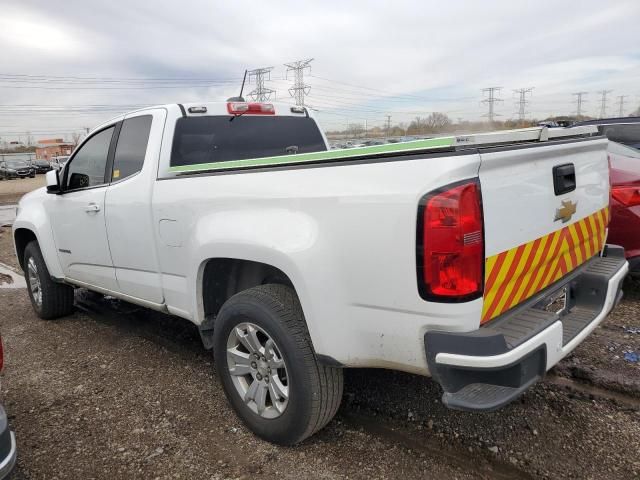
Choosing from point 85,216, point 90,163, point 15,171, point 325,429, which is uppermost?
point 90,163

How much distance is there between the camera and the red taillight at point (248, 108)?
3744 millimetres

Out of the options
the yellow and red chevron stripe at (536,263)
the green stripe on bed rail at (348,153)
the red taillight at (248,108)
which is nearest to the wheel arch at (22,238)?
the red taillight at (248,108)

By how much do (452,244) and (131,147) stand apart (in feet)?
8.71

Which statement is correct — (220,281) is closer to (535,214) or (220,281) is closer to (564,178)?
(535,214)

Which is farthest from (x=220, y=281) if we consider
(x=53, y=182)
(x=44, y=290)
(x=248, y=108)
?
(x=44, y=290)

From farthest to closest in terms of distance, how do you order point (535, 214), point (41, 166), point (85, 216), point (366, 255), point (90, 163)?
point (41, 166), point (90, 163), point (85, 216), point (535, 214), point (366, 255)

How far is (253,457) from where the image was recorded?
8.48ft

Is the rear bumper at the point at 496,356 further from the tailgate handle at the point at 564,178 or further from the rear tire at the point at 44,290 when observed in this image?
the rear tire at the point at 44,290

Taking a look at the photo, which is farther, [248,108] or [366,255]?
[248,108]

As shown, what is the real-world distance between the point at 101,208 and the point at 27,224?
5.37ft

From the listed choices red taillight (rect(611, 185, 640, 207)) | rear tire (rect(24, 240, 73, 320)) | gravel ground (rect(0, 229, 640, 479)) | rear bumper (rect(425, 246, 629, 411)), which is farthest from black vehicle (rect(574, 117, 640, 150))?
rear tire (rect(24, 240, 73, 320))

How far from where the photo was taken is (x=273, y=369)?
8.36 feet

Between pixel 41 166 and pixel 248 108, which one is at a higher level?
pixel 248 108

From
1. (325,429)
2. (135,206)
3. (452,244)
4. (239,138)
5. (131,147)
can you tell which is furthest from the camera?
(239,138)
